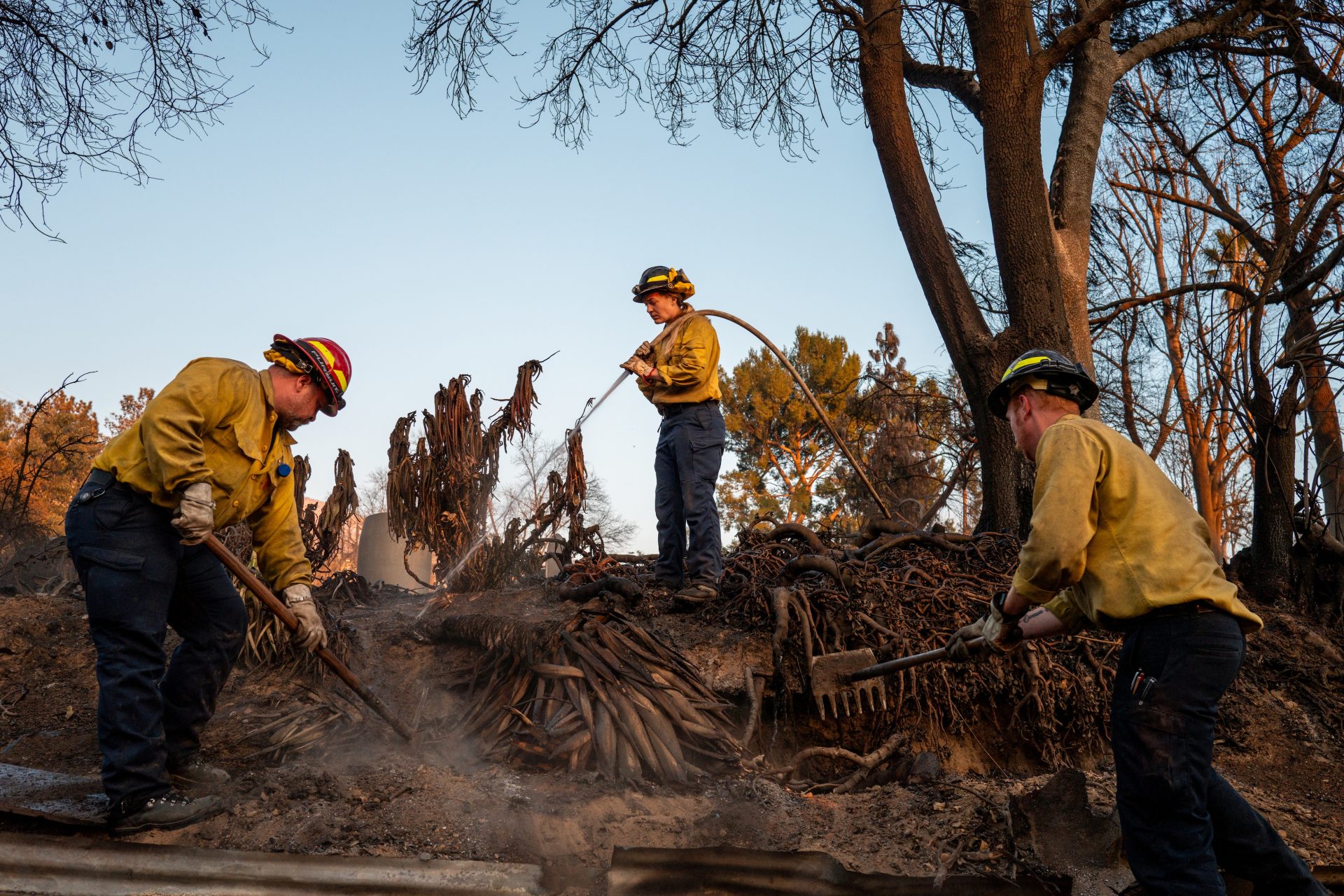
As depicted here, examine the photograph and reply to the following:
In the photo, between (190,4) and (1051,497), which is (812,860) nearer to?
(1051,497)

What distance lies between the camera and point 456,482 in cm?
730

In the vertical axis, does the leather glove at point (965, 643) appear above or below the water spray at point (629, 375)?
below

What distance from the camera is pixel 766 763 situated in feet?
17.3

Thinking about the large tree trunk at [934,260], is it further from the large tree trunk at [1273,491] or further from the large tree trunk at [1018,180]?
the large tree trunk at [1273,491]

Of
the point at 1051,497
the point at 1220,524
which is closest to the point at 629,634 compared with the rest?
the point at 1051,497

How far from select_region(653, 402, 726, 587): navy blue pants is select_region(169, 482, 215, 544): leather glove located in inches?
118

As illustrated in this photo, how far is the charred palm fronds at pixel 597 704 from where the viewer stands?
189 inches

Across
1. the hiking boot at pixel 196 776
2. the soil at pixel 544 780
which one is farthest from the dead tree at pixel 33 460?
the hiking boot at pixel 196 776

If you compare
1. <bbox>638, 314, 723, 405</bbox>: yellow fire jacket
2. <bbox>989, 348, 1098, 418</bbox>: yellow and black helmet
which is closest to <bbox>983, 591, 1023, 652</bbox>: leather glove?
<bbox>989, 348, 1098, 418</bbox>: yellow and black helmet

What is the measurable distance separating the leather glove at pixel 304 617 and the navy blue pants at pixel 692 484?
2.42 meters

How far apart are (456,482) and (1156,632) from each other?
529 cm

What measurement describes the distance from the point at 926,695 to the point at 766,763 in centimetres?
109

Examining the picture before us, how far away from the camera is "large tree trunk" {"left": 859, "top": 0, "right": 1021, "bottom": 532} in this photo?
750 centimetres

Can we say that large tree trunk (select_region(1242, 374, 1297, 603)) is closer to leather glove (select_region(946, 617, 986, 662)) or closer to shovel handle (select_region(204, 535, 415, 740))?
leather glove (select_region(946, 617, 986, 662))
